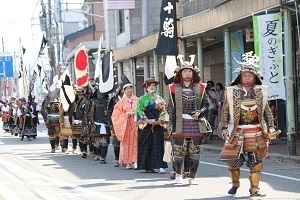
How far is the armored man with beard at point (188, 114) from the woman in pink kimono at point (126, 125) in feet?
10.1

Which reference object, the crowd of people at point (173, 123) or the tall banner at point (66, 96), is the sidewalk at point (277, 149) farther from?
the tall banner at point (66, 96)

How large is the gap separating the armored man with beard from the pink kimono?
120 inches

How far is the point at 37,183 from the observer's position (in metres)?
12.9

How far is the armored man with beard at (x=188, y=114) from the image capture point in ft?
39.2

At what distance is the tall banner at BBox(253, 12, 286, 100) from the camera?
15742 millimetres

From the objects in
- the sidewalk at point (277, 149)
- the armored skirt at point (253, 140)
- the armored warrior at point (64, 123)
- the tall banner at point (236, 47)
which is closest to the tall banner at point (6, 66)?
the sidewalk at point (277, 149)

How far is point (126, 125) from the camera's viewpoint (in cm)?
→ 1530

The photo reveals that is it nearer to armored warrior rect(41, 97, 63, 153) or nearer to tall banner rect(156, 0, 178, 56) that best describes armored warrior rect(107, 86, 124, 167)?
tall banner rect(156, 0, 178, 56)

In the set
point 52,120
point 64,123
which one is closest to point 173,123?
point 64,123

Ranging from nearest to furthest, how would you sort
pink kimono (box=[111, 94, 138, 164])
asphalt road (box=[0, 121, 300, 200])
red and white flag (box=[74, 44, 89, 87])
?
1. asphalt road (box=[0, 121, 300, 200])
2. pink kimono (box=[111, 94, 138, 164])
3. red and white flag (box=[74, 44, 89, 87])

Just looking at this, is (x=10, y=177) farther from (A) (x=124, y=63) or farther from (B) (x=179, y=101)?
(A) (x=124, y=63)

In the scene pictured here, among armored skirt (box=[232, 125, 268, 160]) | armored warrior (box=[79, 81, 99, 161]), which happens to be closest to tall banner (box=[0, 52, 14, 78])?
armored warrior (box=[79, 81, 99, 161])

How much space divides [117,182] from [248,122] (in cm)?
309

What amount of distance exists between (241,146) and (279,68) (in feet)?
19.0
